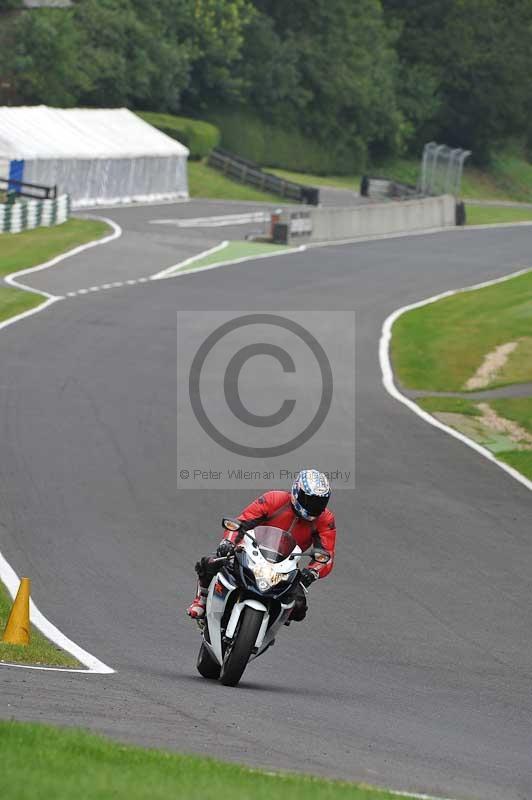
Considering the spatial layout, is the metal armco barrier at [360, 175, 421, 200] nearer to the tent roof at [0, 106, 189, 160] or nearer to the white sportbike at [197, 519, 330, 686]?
the tent roof at [0, 106, 189, 160]

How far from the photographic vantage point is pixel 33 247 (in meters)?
46.5

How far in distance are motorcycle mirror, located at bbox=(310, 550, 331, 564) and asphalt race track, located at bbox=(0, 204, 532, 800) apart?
1.09 meters

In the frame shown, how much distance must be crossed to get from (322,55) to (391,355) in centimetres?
7185

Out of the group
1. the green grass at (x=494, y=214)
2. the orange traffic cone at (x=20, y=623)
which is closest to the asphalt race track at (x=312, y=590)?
the orange traffic cone at (x=20, y=623)

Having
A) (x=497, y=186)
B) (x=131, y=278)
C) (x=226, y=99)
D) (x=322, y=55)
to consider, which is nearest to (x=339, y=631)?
(x=131, y=278)

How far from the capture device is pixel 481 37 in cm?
11569

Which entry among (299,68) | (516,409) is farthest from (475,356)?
(299,68)

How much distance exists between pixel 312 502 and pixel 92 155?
54057mm

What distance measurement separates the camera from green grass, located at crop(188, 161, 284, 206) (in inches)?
3029

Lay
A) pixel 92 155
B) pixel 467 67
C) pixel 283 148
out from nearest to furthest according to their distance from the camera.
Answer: pixel 92 155, pixel 283 148, pixel 467 67

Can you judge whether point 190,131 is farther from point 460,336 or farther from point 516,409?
point 516,409

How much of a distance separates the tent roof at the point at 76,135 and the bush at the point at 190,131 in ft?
26.7

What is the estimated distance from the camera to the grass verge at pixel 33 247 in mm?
37375

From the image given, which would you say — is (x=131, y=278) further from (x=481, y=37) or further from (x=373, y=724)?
(x=481, y=37)
